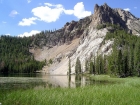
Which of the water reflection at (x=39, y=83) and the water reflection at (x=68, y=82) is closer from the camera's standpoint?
the water reflection at (x=39, y=83)

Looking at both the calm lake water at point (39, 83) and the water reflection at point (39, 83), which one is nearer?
the calm lake water at point (39, 83)

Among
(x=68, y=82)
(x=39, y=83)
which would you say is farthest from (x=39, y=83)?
(x=68, y=82)

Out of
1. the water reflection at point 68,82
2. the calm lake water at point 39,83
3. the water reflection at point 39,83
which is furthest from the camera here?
the water reflection at point 68,82

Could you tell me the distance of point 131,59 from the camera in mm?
102000

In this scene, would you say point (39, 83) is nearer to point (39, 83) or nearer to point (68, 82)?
point (39, 83)

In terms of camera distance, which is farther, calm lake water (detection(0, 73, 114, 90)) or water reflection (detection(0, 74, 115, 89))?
water reflection (detection(0, 74, 115, 89))

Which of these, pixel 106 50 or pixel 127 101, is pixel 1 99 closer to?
pixel 127 101

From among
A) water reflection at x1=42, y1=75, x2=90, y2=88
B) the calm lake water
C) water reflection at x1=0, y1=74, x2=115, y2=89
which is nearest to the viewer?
the calm lake water

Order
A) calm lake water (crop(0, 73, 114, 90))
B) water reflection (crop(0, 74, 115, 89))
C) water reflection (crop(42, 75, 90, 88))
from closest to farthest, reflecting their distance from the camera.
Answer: calm lake water (crop(0, 73, 114, 90)), water reflection (crop(0, 74, 115, 89)), water reflection (crop(42, 75, 90, 88))

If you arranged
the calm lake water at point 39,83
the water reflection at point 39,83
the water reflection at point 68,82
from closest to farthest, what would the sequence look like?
the calm lake water at point 39,83, the water reflection at point 39,83, the water reflection at point 68,82

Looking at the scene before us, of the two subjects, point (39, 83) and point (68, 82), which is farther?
point (68, 82)

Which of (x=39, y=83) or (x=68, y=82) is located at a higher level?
(x=39, y=83)

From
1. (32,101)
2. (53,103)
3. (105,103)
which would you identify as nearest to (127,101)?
(105,103)

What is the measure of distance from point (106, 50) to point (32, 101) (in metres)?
161
